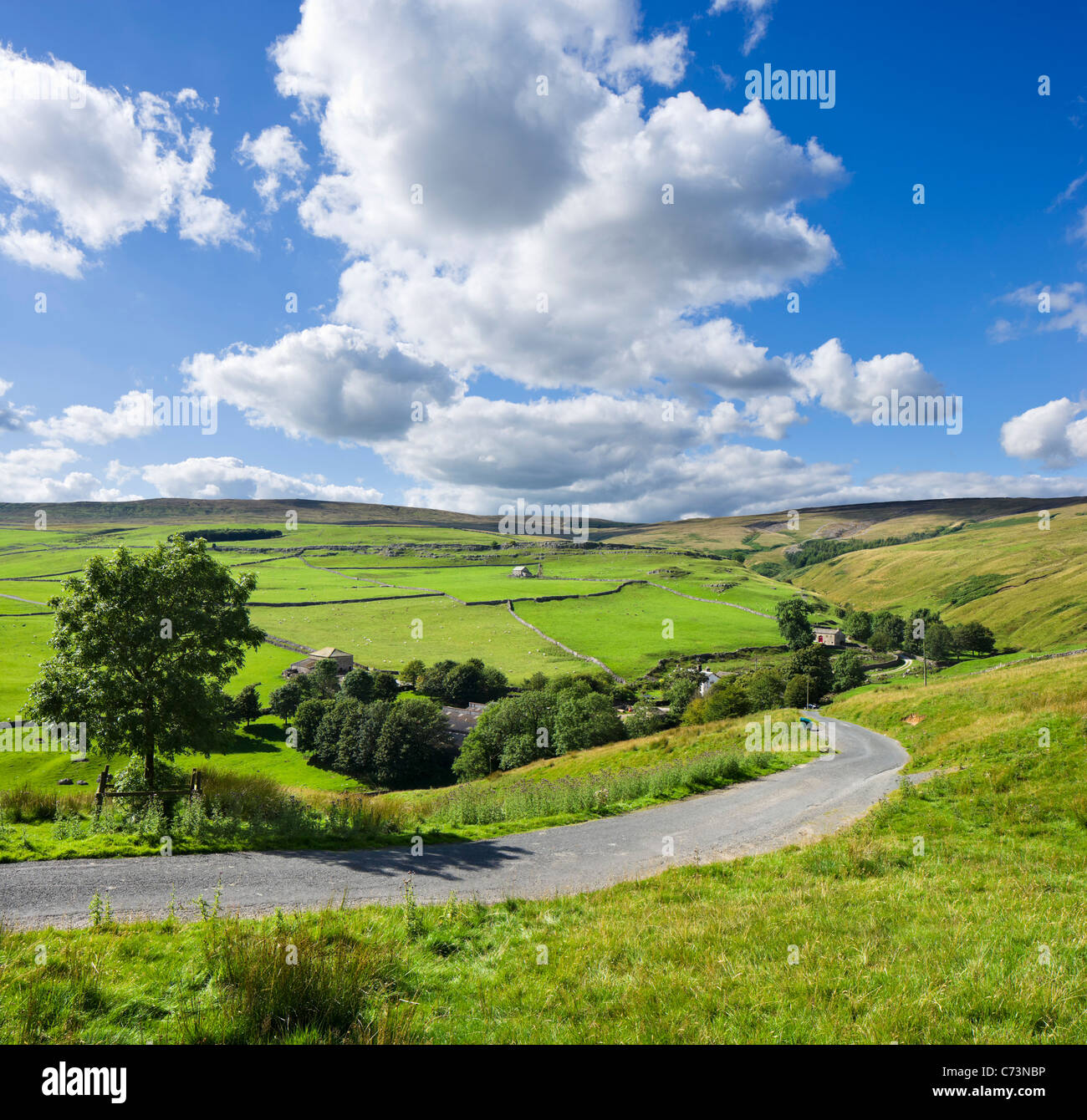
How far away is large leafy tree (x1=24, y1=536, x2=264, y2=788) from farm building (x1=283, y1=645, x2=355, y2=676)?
3320 inches

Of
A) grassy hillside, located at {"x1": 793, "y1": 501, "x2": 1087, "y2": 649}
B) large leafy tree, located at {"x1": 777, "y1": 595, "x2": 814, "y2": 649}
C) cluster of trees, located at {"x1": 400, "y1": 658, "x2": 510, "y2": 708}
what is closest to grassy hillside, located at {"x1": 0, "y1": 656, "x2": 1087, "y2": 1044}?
cluster of trees, located at {"x1": 400, "y1": 658, "x2": 510, "y2": 708}

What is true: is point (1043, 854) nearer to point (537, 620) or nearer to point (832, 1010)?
point (832, 1010)

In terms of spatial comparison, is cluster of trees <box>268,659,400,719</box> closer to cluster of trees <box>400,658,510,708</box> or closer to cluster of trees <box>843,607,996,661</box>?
cluster of trees <box>400,658,510,708</box>

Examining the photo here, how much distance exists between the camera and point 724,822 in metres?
17.7

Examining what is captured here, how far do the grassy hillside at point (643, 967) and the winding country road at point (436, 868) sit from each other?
5.33 feet

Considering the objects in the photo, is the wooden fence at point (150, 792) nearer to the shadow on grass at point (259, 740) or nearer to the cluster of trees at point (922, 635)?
the shadow on grass at point (259, 740)

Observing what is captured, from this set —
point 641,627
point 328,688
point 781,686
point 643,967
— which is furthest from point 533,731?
point 641,627

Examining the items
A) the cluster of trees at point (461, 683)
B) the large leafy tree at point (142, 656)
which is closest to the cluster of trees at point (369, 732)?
the cluster of trees at point (461, 683)

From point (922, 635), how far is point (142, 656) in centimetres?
12283

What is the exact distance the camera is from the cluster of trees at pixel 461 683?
95312mm

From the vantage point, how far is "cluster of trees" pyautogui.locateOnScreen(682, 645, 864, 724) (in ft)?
213
